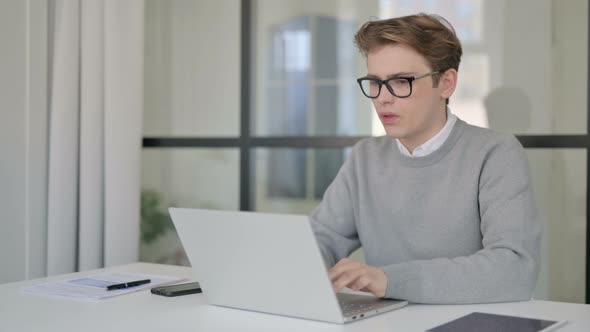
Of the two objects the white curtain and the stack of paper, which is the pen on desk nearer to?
the stack of paper

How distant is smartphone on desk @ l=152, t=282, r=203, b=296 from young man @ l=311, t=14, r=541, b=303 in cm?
37

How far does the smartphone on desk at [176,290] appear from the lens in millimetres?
1769

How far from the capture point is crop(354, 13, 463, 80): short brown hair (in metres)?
1.96

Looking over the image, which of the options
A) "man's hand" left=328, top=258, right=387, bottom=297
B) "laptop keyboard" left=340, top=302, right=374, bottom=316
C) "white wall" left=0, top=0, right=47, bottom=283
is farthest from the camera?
"white wall" left=0, top=0, right=47, bottom=283

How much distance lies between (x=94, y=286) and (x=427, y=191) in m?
0.85

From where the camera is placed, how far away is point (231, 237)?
1504 mm

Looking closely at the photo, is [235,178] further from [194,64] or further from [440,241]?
[440,241]

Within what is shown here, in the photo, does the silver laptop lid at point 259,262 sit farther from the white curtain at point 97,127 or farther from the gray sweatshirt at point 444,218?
the white curtain at point 97,127

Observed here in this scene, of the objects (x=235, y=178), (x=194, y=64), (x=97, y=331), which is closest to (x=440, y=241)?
(x=97, y=331)

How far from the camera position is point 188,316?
155 centimetres

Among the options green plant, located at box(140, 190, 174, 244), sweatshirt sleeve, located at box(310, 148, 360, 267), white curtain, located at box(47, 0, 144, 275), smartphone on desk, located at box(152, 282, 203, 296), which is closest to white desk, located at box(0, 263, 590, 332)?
smartphone on desk, located at box(152, 282, 203, 296)

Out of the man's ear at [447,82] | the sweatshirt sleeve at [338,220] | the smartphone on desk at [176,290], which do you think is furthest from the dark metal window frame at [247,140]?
the smartphone on desk at [176,290]

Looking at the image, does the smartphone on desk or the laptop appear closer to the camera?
the laptop

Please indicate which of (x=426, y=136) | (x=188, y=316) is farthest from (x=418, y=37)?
(x=188, y=316)
